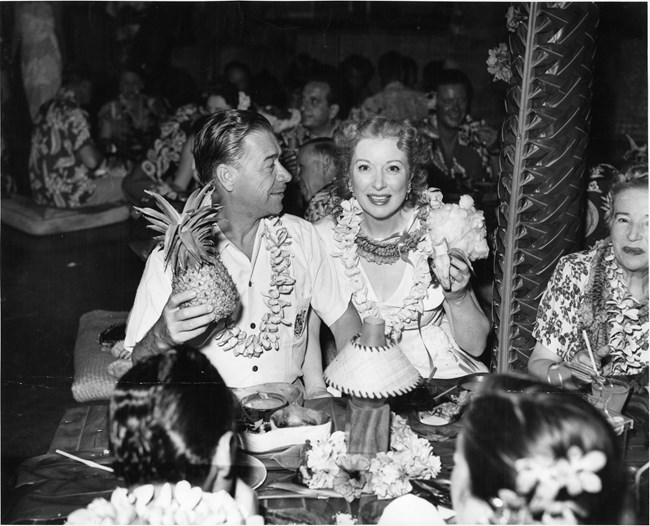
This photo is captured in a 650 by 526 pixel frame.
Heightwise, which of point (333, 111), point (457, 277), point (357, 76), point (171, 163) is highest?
point (357, 76)

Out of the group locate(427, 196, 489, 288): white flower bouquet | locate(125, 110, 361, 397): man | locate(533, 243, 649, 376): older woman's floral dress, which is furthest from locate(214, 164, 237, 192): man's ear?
locate(533, 243, 649, 376): older woman's floral dress

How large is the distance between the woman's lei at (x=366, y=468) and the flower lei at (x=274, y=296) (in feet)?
2.83

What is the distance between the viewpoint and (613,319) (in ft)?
9.94

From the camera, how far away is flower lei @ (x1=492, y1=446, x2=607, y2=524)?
193 centimetres

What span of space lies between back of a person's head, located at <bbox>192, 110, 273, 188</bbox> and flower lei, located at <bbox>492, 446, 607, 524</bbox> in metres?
1.70

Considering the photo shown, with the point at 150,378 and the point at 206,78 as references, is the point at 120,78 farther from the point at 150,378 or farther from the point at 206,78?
the point at 150,378

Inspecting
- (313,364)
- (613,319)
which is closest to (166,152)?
(313,364)

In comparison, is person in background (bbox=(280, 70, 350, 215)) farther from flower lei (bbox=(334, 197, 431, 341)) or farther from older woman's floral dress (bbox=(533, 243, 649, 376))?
older woman's floral dress (bbox=(533, 243, 649, 376))

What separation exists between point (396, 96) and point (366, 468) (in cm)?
705

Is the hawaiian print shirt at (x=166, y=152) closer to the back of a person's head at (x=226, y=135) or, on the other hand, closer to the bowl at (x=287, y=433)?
the back of a person's head at (x=226, y=135)

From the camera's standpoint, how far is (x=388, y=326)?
335 centimetres

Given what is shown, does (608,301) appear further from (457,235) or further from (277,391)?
(277,391)

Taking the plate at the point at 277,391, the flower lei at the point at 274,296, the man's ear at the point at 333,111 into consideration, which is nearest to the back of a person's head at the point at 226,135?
the flower lei at the point at 274,296

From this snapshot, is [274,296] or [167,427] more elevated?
[274,296]
